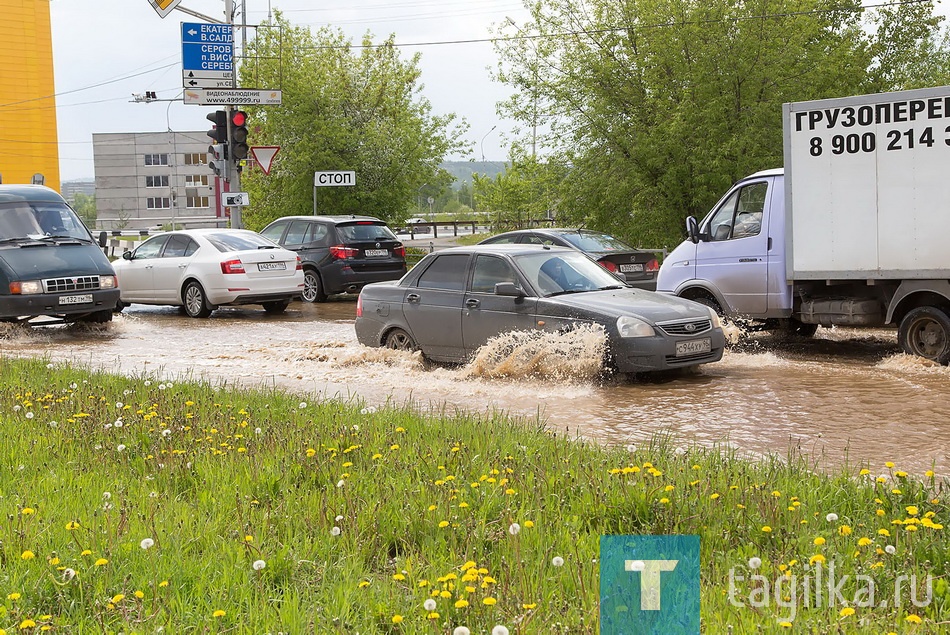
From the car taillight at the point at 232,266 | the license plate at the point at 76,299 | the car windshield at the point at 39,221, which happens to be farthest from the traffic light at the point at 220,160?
the license plate at the point at 76,299

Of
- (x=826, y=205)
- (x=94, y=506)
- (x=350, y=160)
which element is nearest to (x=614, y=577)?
(x=94, y=506)

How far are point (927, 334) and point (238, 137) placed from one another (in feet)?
55.7

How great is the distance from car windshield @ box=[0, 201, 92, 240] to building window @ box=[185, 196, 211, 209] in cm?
10399

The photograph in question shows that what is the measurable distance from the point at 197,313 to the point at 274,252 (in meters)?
1.87

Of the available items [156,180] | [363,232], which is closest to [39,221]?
[363,232]

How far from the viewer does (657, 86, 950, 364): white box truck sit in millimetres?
10953

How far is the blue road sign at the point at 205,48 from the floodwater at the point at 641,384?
11.8m

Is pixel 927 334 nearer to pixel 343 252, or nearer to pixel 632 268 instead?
pixel 632 268

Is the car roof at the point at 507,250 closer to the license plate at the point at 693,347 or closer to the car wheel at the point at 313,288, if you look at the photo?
the license plate at the point at 693,347

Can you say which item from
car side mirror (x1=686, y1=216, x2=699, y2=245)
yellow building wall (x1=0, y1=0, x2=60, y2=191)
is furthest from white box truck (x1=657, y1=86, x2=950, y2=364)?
yellow building wall (x1=0, y1=0, x2=60, y2=191)

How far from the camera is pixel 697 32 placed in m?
23.0

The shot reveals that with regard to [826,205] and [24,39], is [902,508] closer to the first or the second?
[826,205]

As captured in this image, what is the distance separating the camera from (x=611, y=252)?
57.7 feet

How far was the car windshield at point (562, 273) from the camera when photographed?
11.6 metres
